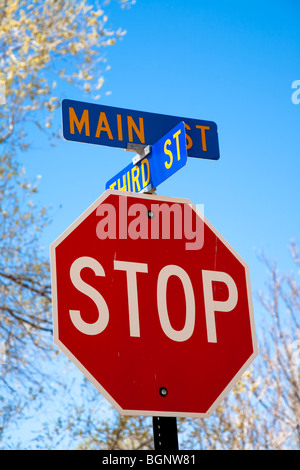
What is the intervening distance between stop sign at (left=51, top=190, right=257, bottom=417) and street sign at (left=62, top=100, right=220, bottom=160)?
49 centimetres

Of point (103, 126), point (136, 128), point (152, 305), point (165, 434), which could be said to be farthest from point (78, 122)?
point (165, 434)

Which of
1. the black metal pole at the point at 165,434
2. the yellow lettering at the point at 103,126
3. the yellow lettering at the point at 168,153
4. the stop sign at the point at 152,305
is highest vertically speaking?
the yellow lettering at the point at 103,126

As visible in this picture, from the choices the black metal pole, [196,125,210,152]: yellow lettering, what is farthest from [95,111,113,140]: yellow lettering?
the black metal pole

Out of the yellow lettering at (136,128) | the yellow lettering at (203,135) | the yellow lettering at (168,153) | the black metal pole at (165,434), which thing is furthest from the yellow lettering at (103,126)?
the black metal pole at (165,434)

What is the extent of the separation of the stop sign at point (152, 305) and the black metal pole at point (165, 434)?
4 cm

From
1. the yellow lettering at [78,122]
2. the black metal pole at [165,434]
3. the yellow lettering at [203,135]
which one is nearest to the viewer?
the black metal pole at [165,434]

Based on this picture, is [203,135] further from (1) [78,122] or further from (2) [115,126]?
(1) [78,122]

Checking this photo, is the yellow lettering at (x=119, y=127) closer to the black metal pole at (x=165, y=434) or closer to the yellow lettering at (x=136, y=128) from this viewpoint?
the yellow lettering at (x=136, y=128)

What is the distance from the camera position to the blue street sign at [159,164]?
9.53 feet

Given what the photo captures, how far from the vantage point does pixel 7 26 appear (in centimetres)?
1028

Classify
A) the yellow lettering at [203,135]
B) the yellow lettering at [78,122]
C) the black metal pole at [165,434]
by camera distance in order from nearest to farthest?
the black metal pole at [165,434] → the yellow lettering at [78,122] → the yellow lettering at [203,135]

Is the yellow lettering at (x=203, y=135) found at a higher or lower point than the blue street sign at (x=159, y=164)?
higher

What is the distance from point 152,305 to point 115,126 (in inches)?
40.8
